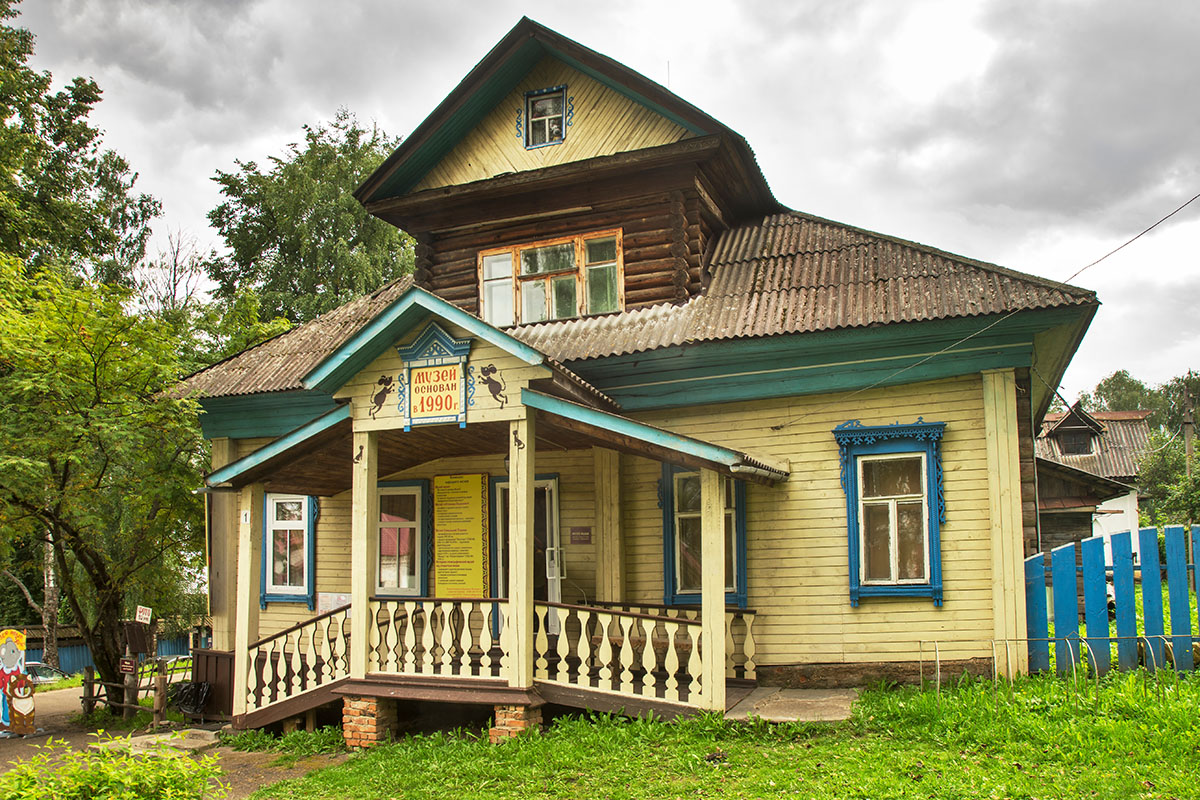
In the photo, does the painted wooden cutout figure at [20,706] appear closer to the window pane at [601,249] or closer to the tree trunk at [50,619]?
the window pane at [601,249]

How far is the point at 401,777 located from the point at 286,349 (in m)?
8.02

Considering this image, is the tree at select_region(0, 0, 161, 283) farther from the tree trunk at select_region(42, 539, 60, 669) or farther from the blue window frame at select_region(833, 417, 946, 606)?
the blue window frame at select_region(833, 417, 946, 606)

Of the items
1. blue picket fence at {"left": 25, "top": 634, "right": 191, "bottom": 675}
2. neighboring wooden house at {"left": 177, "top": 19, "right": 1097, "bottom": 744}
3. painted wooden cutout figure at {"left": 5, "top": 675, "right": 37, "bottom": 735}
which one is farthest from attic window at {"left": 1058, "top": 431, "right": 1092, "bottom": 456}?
painted wooden cutout figure at {"left": 5, "top": 675, "right": 37, "bottom": 735}

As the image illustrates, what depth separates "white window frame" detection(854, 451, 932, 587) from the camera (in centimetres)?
944

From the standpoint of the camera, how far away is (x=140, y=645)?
42.2ft

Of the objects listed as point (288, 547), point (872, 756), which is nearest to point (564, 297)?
point (288, 547)

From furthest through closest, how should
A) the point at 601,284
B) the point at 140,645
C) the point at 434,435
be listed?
the point at 140,645 < the point at 601,284 < the point at 434,435

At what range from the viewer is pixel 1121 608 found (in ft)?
27.8

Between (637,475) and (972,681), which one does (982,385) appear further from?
(637,475)

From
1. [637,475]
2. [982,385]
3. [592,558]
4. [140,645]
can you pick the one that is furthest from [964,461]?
[140,645]

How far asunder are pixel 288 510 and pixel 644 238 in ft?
21.8

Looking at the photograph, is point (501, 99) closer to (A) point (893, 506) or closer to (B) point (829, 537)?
(B) point (829, 537)

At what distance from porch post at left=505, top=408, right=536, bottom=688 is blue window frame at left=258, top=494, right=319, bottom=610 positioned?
5.18m

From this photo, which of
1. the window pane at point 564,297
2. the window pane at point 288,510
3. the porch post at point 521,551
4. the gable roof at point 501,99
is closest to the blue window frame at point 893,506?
the porch post at point 521,551
